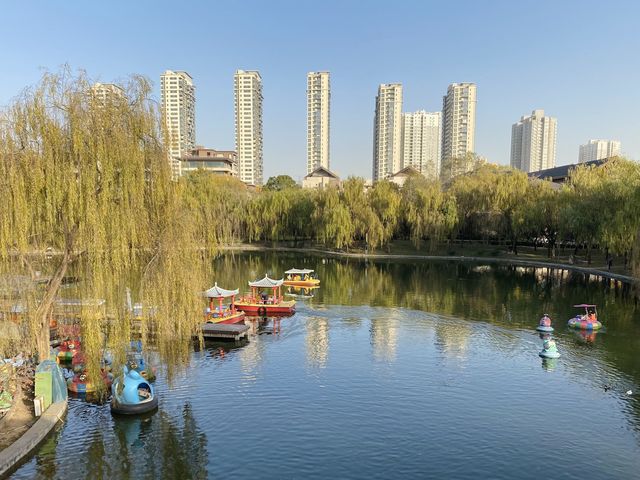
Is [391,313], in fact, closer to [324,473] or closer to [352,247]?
[324,473]

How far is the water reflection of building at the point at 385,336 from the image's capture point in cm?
1889

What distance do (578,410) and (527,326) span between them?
10.5m

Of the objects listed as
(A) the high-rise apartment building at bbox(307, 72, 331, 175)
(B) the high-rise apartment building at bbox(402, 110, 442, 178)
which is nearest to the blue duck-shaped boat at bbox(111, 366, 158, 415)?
(B) the high-rise apartment building at bbox(402, 110, 442, 178)

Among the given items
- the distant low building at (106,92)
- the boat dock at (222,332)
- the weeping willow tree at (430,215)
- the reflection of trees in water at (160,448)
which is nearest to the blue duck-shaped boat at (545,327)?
the boat dock at (222,332)

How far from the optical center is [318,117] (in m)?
162

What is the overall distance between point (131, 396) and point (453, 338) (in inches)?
557

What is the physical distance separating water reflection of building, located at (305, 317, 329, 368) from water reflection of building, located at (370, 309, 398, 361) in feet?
6.87

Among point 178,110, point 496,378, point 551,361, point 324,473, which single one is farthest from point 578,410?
point 178,110

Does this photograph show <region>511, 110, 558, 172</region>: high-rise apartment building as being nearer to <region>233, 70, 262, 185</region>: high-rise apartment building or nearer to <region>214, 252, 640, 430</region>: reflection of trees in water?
<region>233, 70, 262, 185</region>: high-rise apartment building

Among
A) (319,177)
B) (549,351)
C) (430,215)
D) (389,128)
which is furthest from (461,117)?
(549,351)

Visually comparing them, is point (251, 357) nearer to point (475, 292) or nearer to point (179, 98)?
point (475, 292)

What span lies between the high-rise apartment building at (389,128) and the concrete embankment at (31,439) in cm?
14764

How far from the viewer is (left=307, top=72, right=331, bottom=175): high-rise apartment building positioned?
160500 millimetres

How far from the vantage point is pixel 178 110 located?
13625 cm
